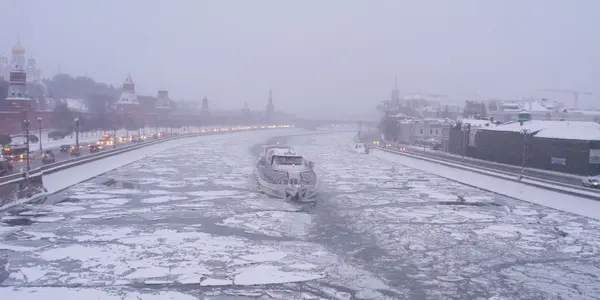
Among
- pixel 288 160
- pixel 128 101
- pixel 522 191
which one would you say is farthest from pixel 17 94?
pixel 522 191

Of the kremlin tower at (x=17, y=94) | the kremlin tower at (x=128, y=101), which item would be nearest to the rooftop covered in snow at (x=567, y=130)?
the kremlin tower at (x=17, y=94)

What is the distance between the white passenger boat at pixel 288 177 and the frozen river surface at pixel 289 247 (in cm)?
74

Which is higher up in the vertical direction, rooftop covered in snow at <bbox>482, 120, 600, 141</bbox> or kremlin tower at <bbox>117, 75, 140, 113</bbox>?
kremlin tower at <bbox>117, 75, 140, 113</bbox>

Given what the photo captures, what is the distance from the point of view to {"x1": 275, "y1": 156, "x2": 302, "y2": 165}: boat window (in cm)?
2850

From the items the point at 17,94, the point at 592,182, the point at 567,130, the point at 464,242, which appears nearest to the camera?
the point at 464,242

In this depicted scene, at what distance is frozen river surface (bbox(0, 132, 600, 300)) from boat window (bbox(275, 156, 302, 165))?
6.78 ft

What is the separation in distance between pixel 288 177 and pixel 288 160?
276cm

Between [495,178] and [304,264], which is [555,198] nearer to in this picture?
[495,178]

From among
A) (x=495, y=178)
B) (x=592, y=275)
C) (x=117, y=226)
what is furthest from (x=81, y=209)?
(x=495, y=178)

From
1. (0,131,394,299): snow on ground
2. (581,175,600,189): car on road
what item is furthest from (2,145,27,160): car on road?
(581,175,600,189): car on road

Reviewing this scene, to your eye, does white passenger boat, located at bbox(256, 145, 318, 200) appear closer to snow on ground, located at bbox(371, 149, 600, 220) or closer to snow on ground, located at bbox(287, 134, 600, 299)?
snow on ground, located at bbox(287, 134, 600, 299)

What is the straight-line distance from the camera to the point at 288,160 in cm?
2875

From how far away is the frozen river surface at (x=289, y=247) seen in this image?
12.4 m

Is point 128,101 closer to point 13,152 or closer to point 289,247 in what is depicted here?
point 13,152
